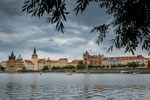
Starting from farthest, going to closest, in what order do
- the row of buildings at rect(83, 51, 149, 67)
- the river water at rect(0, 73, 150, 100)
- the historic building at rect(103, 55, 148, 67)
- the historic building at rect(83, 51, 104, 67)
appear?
the historic building at rect(83, 51, 104, 67) → the row of buildings at rect(83, 51, 149, 67) → the historic building at rect(103, 55, 148, 67) → the river water at rect(0, 73, 150, 100)

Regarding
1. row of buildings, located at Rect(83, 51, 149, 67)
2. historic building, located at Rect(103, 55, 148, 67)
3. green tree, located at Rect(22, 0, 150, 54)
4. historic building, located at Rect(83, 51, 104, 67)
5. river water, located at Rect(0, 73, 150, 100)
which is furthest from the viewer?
historic building, located at Rect(83, 51, 104, 67)

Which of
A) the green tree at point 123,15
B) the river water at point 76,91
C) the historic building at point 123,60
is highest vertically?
the historic building at point 123,60

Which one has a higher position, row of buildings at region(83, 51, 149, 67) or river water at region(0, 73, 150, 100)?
row of buildings at region(83, 51, 149, 67)

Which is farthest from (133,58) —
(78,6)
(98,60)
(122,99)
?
(78,6)

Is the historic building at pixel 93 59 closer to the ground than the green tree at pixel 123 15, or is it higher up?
higher up

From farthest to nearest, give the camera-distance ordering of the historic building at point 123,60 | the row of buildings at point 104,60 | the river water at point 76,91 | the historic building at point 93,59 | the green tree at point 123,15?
the historic building at point 93,59, the row of buildings at point 104,60, the historic building at point 123,60, the river water at point 76,91, the green tree at point 123,15

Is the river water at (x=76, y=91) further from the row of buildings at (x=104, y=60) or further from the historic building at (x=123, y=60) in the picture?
the row of buildings at (x=104, y=60)

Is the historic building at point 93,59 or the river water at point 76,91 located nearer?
the river water at point 76,91

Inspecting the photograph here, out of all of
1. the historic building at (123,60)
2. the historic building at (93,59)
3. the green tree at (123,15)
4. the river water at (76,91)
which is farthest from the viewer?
the historic building at (93,59)

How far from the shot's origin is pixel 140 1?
19.3ft

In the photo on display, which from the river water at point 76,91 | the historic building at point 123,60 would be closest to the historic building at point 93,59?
the historic building at point 123,60

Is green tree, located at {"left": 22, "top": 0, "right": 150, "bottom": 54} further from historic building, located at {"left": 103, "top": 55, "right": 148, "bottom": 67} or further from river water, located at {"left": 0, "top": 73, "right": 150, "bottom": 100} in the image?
historic building, located at {"left": 103, "top": 55, "right": 148, "bottom": 67}

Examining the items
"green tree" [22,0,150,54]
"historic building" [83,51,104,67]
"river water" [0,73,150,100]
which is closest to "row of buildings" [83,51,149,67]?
"historic building" [83,51,104,67]

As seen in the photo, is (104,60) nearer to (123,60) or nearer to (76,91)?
(123,60)
